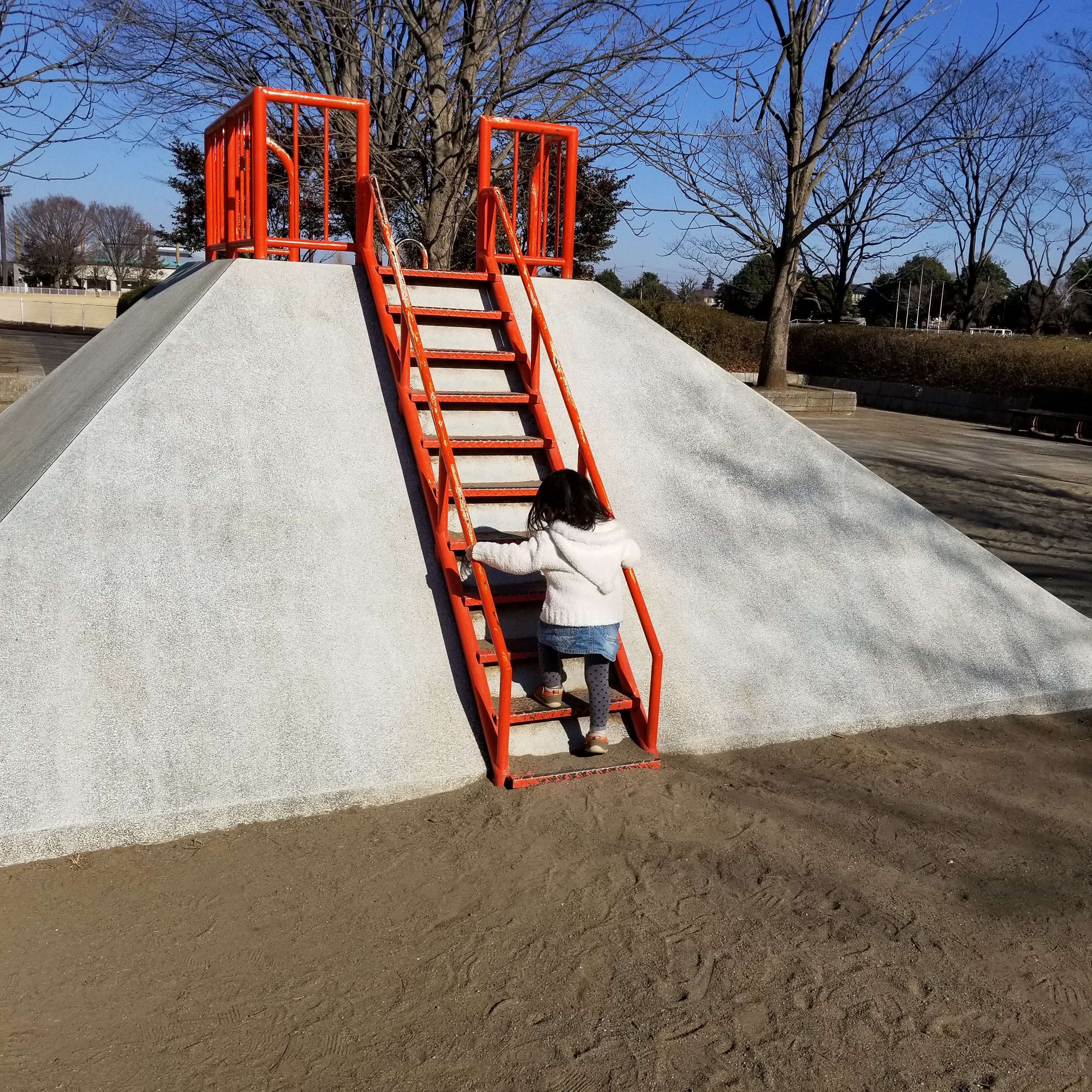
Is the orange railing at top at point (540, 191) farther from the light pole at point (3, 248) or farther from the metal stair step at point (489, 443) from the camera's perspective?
the light pole at point (3, 248)

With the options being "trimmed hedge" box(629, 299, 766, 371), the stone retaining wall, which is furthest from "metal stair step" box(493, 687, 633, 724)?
"trimmed hedge" box(629, 299, 766, 371)

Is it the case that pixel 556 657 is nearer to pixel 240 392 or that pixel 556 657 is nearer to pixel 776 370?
pixel 240 392

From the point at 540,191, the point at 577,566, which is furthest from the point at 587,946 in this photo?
the point at 540,191

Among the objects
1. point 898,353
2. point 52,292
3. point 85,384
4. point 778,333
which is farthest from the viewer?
point 52,292

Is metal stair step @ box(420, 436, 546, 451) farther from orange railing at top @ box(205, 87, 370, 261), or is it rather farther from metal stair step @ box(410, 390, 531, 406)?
orange railing at top @ box(205, 87, 370, 261)

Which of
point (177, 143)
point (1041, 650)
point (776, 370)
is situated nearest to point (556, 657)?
point (1041, 650)

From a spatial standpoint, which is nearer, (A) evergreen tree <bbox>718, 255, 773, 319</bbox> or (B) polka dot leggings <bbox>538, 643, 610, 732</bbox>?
(B) polka dot leggings <bbox>538, 643, 610, 732</bbox>

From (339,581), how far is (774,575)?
247cm

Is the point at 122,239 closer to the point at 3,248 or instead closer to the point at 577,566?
the point at 3,248

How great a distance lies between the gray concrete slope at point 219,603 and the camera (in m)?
4.07

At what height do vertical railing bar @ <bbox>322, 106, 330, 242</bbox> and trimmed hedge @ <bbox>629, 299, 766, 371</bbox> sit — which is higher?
trimmed hedge @ <bbox>629, 299, 766, 371</bbox>

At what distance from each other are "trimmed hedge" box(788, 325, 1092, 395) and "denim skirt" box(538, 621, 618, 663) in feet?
69.2

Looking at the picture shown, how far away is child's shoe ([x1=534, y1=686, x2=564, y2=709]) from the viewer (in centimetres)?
476

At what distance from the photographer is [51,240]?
80750 mm
